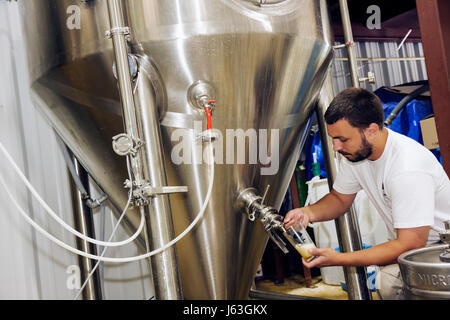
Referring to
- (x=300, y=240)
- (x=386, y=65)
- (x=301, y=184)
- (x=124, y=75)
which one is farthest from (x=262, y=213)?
(x=386, y=65)

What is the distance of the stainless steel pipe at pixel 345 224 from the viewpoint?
148 cm

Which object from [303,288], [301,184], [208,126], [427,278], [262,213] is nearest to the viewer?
[427,278]

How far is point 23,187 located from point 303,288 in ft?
6.34

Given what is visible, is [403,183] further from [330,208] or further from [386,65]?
[386,65]

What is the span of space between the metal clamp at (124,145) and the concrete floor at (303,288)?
176 cm

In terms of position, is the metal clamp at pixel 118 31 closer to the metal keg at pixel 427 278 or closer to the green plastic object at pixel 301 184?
the metal keg at pixel 427 278

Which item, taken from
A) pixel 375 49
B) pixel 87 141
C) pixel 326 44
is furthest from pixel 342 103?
pixel 375 49

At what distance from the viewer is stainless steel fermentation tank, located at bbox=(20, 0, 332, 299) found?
1.14 meters

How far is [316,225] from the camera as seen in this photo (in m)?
2.80

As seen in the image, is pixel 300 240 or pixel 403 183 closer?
pixel 403 183

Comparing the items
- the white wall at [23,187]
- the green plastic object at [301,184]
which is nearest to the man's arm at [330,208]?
the white wall at [23,187]

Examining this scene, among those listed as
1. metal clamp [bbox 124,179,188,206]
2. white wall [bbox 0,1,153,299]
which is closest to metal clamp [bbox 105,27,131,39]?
metal clamp [bbox 124,179,188,206]

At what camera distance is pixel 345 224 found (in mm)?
1555
